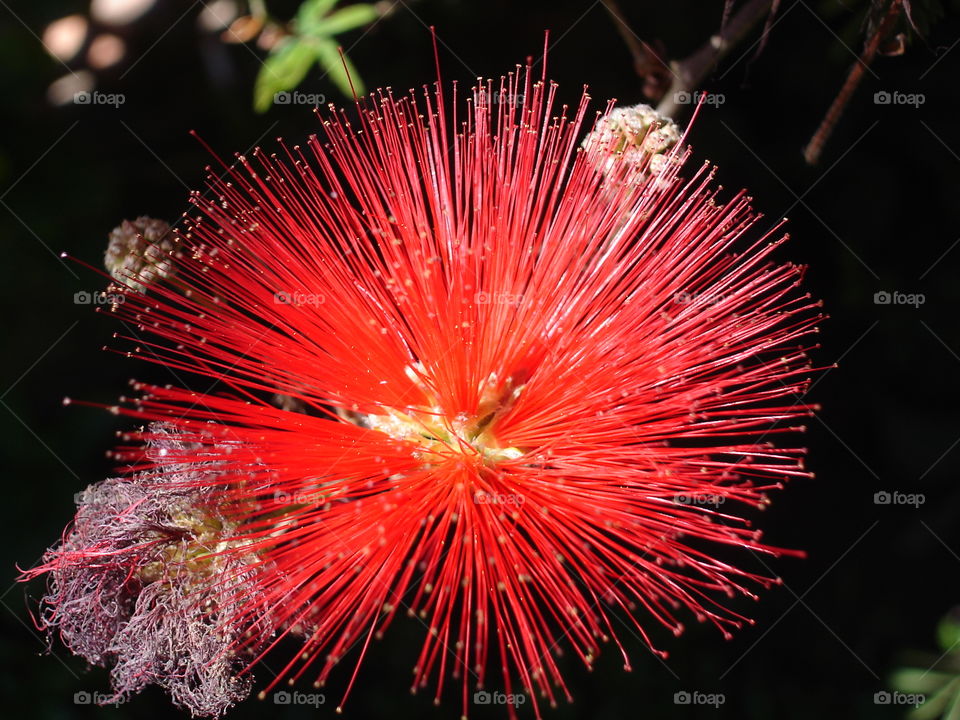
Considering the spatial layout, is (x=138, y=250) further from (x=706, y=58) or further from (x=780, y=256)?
(x=780, y=256)

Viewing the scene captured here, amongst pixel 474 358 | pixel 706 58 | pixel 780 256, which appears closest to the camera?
pixel 474 358

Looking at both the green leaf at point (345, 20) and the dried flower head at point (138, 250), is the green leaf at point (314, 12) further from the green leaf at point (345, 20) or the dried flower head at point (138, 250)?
the dried flower head at point (138, 250)

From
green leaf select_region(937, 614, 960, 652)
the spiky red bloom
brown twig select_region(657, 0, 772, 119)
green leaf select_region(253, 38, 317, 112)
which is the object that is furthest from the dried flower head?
green leaf select_region(937, 614, 960, 652)

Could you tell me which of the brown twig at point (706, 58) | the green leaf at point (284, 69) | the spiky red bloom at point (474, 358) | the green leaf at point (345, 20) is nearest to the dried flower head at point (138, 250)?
the spiky red bloom at point (474, 358)

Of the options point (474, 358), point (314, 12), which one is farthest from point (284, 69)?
point (474, 358)

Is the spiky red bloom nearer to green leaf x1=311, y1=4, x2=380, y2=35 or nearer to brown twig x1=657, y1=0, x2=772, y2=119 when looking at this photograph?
brown twig x1=657, y1=0, x2=772, y2=119
